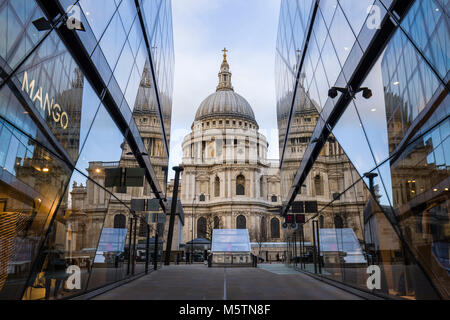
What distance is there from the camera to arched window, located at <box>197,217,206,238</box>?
8509cm

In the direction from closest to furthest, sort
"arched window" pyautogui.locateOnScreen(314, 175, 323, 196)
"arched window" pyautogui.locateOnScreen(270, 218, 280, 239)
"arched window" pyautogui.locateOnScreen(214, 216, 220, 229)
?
"arched window" pyautogui.locateOnScreen(314, 175, 323, 196)
"arched window" pyautogui.locateOnScreen(214, 216, 220, 229)
"arched window" pyautogui.locateOnScreen(270, 218, 280, 239)

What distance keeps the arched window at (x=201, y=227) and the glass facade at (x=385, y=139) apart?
238 feet

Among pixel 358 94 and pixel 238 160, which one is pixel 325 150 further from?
pixel 238 160

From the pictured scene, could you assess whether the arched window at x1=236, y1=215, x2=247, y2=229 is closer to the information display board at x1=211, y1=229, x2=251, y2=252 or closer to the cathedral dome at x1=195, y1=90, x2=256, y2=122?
the cathedral dome at x1=195, y1=90, x2=256, y2=122

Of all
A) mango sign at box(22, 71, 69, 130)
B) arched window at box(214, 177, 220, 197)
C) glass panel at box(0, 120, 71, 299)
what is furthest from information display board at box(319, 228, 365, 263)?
arched window at box(214, 177, 220, 197)

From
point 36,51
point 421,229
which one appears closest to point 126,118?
point 36,51

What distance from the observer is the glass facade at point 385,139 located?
5.22 meters

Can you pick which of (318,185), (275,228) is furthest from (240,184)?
(318,185)

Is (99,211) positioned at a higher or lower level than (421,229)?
higher

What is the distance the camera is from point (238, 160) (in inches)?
3504

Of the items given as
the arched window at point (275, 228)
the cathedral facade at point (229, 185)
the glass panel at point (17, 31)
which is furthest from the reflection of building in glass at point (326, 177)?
the arched window at point (275, 228)

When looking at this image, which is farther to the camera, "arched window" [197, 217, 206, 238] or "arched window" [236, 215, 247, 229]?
"arched window" [197, 217, 206, 238]

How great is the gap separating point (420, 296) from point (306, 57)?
427 inches

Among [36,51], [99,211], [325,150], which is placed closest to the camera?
[36,51]
